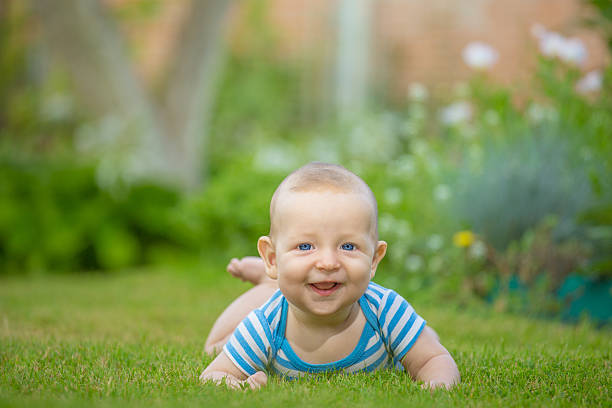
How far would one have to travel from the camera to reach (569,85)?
4.71 m

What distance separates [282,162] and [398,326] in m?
4.95

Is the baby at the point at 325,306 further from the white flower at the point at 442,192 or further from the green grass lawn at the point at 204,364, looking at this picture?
the white flower at the point at 442,192

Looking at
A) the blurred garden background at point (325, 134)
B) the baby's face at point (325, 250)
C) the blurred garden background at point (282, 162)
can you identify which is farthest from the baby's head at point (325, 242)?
the blurred garden background at point (325, 134)

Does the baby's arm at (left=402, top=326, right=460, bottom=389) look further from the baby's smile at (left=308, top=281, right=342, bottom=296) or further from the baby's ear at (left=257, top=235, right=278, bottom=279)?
the baby's ear at (left=257, top=235, right=278, bottom=279)

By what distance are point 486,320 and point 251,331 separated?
1.96 m

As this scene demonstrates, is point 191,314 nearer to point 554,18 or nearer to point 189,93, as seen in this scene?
point 189,93

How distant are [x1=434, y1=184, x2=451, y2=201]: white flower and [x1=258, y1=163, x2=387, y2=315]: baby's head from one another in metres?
2.33

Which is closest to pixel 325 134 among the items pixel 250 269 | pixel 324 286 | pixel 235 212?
pixel 235 212

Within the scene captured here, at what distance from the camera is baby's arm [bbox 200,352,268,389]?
2301 mm

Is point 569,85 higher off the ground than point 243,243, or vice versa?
point 569,85

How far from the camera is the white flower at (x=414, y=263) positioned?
15.5 ft

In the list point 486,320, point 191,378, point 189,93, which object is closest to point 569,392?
point 191,378

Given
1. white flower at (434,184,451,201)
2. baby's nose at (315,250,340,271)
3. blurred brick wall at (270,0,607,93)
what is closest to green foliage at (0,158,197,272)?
white flower at (434,184,451,201)

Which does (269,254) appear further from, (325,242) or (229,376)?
(229,376)
